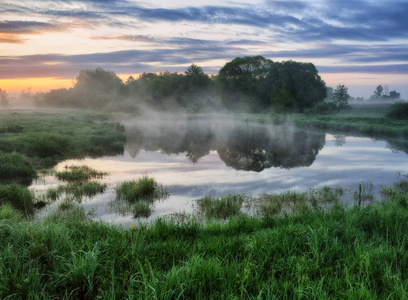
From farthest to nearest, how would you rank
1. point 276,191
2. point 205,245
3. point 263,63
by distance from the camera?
point 263,63, point 276,191, point 205,245

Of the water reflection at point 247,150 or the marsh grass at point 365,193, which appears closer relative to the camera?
the marsh grass at point 365,193

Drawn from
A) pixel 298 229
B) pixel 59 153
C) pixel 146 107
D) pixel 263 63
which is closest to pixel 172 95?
pixel 146 107

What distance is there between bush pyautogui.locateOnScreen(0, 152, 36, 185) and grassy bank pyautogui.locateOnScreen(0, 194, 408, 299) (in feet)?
32.0

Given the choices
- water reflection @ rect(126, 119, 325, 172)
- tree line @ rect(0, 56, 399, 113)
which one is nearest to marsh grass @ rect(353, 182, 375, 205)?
water reflection @ rect(126, 119, 325, 172)

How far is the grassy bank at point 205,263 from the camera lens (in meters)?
3.99

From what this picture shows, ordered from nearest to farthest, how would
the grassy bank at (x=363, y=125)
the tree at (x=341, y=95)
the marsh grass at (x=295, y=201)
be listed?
the marsh grass at (x=295, y=201) → the grassy bank at (x=363, y=125) → the tree at (x=341, y=95)

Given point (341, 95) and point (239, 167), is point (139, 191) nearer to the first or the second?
point (239, 167)

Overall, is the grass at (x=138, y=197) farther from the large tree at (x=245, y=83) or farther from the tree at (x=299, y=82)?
the tree at (x=299, y=82)

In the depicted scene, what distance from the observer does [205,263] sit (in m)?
4.60

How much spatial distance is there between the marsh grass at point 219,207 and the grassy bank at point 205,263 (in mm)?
3050

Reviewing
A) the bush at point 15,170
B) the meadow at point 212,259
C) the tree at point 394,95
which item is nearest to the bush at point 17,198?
the meadow at point 212,259

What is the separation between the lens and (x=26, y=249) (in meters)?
4.89

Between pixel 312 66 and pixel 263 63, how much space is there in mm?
15846

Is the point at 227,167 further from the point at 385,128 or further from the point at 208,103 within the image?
the point at 208,103
